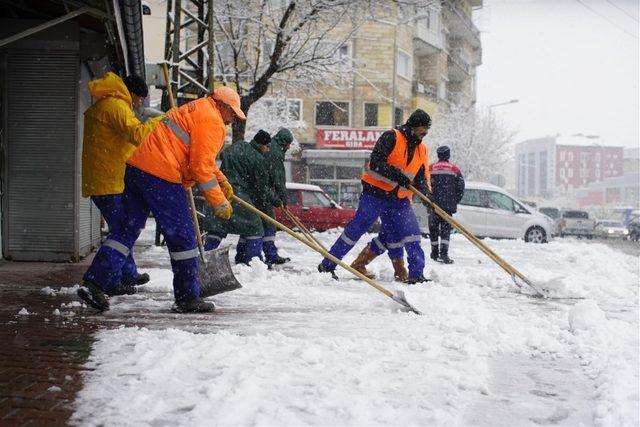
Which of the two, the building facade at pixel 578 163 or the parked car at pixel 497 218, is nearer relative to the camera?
the parked car at pixel 497 218

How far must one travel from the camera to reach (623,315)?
5797mm

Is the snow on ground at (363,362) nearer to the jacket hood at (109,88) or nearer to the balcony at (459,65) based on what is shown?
the jacket hood at (109,88)

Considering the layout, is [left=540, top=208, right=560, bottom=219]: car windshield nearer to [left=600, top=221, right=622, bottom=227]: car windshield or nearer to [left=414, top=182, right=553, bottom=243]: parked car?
[left=600, top=221, right=622, bottom=227]: car windshield

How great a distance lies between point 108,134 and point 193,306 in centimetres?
183

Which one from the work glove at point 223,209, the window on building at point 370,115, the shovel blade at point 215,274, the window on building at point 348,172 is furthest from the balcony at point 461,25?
the work glove at point 223,209

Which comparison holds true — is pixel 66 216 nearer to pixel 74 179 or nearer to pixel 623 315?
pixel 74 179

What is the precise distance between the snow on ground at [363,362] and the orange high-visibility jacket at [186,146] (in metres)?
1.02

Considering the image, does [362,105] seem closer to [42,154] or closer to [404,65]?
[404,65]

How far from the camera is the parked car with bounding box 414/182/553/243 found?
19.8 m

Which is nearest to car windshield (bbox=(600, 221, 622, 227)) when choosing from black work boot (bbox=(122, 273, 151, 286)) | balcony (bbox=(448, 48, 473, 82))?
balcony (bbox=(448, 48, 473, 82))

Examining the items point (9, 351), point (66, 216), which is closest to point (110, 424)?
point (9, 351)

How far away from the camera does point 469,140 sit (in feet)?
139

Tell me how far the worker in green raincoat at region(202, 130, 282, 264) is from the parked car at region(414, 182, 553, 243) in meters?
11.8

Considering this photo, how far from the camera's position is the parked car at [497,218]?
19.8 metres
